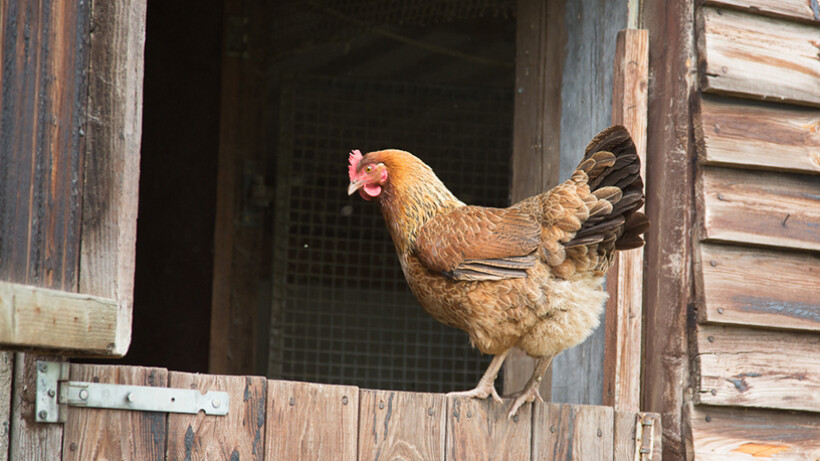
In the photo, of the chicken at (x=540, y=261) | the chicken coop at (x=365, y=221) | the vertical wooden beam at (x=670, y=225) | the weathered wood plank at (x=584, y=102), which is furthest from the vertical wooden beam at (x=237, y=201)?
the vertical wooden beam at (x=670, y=225)

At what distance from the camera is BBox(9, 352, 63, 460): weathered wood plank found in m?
1.86

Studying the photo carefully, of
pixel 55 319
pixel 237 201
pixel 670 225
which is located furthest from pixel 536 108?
pixel 55 319

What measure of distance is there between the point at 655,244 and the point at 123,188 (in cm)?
161

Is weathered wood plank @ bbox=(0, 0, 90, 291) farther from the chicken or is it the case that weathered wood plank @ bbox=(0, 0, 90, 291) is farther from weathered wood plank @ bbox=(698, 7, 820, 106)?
weathered wood plank @ bbox=(698, 7, 820, 106)

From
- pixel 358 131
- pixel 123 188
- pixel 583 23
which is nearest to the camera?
pixel 123 188

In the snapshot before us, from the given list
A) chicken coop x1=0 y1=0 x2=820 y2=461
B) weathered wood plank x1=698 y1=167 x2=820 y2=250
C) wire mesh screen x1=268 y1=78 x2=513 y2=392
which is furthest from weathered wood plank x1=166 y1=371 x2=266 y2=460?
wire mesh screen x1=268 y1=78 x2=513 y2=392

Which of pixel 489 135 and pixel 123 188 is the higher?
pixel 489 135

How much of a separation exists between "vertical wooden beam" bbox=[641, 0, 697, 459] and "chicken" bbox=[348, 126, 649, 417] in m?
0.24

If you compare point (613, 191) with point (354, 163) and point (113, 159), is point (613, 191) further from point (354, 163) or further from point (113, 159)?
point (113, 159)

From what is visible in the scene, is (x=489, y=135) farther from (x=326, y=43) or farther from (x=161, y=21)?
(x=161, y=21)

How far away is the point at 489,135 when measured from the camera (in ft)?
16.3

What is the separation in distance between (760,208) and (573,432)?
Answer: 3.03ft

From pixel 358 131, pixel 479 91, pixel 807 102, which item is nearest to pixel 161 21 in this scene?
pixel 358 131

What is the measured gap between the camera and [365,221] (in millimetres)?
4805
